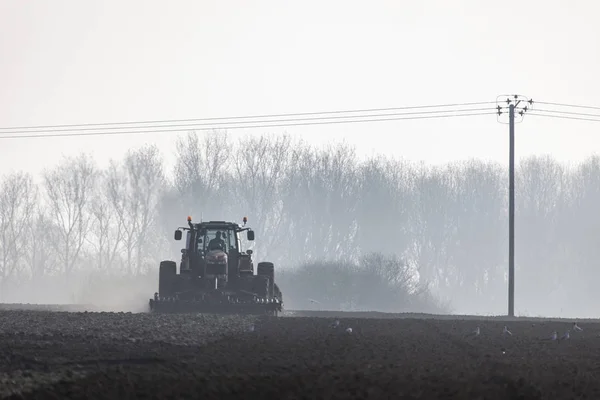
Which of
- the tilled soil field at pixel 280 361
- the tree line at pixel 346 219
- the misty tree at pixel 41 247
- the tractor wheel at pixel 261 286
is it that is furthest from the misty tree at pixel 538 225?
the tilled soil field at pixel 280 361

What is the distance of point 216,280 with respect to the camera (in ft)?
130

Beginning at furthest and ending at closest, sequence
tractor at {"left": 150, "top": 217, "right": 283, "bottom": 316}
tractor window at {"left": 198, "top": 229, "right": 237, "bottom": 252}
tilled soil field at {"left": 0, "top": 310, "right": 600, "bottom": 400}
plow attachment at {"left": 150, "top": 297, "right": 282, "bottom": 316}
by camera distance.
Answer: tractor window at {"left": 198, "top": 229, "right": 237, "bottom": 252}
tractor at {"left": 150, "top": 217, "right": 283, "bottom": 316}
plow attachment at {"left": 150, "top": 297, "right": 282, "bottom": 316}
tilled soil field at {"left": 0, "top": 310, "right": 600, "bottom": 400}

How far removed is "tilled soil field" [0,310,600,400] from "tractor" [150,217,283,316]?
28.9 ft

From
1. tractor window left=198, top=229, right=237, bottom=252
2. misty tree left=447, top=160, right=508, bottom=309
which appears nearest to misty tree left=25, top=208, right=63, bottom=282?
misty tree left=447, top=160, right=508, bottom=309

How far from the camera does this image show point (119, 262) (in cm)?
9156

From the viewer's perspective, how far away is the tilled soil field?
14.4 m

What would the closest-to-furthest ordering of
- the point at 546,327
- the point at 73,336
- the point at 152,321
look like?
the point at 73,336, the point at 152,321, the point at 546,327

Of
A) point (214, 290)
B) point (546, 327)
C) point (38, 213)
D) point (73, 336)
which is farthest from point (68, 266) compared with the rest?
point (73, 336)

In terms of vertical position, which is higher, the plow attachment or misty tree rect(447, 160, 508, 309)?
misty tree rect(447, 160, 508, 309)

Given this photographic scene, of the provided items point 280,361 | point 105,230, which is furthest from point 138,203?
point 280,361

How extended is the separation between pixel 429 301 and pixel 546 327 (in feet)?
112

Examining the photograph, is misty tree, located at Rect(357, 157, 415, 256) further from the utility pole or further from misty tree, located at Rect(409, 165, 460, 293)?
the utility pole

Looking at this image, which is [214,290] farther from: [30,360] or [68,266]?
[68,266]

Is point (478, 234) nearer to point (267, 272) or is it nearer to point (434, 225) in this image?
point (434, 225)
